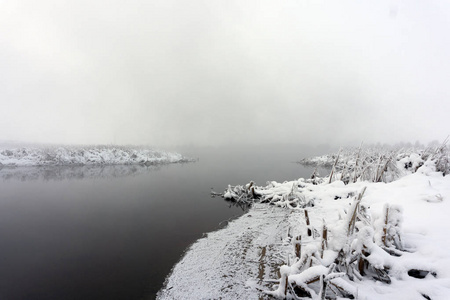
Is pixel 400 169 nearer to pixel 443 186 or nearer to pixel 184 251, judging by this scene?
pixel 443 186

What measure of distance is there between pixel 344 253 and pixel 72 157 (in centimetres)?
3977

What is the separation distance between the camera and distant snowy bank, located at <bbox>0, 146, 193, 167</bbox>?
30078mm

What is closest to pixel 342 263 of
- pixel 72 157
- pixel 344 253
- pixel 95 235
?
pixel 344 253

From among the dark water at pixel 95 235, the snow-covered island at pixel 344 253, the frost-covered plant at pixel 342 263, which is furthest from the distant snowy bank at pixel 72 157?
the frost-covered plant at pixel 342 263

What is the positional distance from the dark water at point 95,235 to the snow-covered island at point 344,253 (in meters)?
1.36

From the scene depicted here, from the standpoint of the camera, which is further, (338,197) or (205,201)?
(205,201)

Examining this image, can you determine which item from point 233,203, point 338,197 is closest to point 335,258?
point 338,197

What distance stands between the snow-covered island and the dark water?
136cm

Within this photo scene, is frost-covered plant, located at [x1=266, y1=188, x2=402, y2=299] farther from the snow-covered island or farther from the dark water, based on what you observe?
the dark water

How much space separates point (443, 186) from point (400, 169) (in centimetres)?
634

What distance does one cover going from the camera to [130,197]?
663 inches

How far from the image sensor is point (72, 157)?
33.5 metres

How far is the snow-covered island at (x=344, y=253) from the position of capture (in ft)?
14.3

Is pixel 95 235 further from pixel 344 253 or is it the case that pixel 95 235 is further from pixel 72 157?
pixel 72 157
